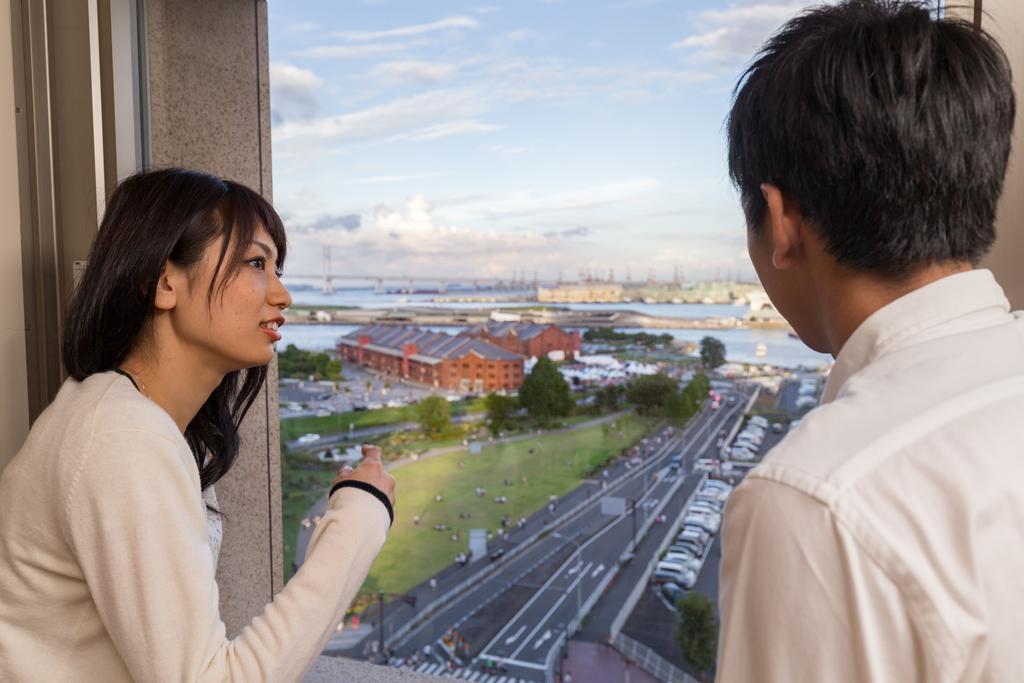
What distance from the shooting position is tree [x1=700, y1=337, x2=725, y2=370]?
238 cm

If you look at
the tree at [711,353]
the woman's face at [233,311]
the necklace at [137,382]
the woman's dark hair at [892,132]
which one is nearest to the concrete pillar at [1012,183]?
the woman's dark hair at [892,132]

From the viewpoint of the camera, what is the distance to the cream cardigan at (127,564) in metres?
0.85

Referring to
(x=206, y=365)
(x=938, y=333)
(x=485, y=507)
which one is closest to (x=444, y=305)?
(x=485, y=507)

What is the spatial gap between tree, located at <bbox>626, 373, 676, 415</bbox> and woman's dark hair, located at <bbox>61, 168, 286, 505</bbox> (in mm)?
1719

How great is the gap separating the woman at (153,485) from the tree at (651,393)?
5.23 feet

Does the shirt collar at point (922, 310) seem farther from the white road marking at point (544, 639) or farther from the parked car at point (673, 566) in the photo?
the white road marking at point (544, 639)

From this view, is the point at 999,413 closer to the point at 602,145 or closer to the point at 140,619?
the point at 140,619

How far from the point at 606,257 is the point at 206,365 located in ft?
5.86

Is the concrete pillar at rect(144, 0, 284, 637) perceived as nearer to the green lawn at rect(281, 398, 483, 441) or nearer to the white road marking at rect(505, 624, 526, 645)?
the green lawn at rect(281, 398, 483, 441)

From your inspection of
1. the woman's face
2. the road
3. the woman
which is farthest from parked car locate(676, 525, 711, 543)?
the woman's face

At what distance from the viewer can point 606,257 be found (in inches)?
106

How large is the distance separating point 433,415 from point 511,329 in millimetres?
460

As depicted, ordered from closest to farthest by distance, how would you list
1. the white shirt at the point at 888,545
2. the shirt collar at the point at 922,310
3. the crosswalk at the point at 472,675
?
1. the white shirt at the point at 888,545
2. the shirt collar at the point at 922,310
3. the crosswalk at the point at 472,675

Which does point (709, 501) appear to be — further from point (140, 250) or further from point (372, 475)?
point (140, 250)
